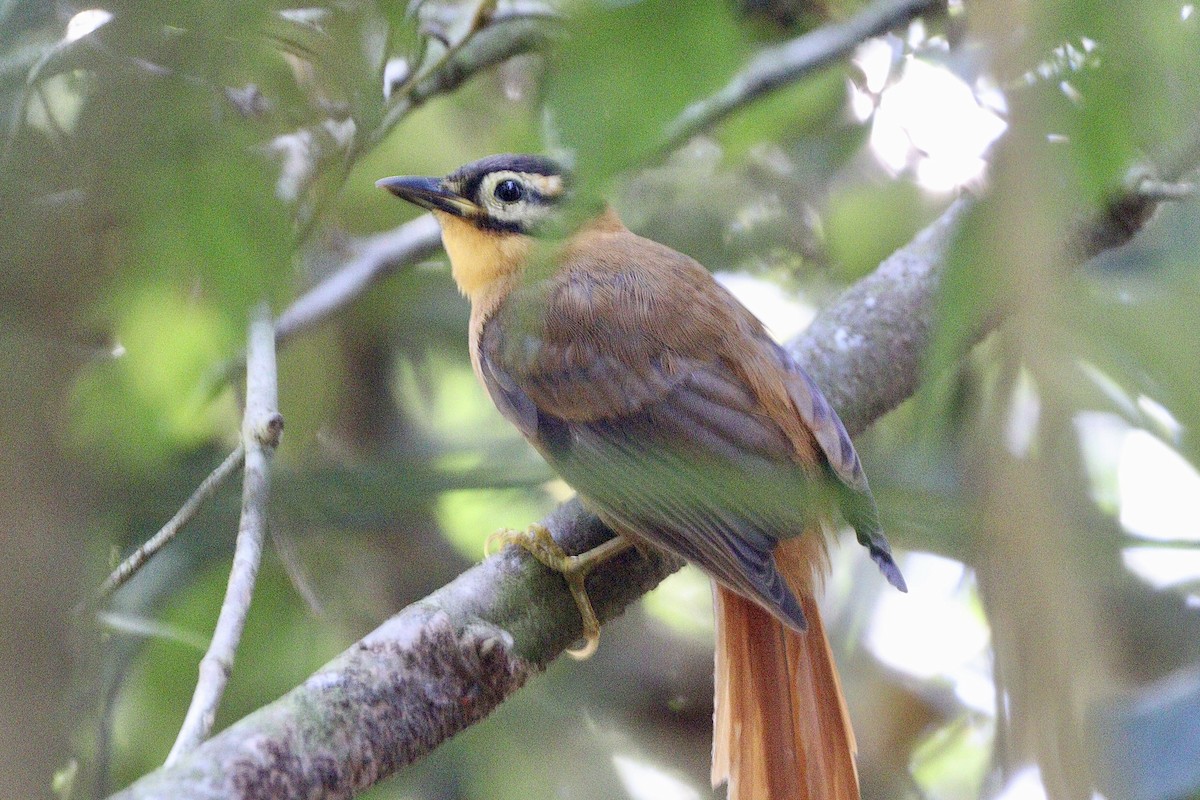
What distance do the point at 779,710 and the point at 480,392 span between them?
1.97 m

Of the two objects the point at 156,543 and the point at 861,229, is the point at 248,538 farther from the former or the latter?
the point at 861,229

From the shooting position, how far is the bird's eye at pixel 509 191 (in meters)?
2.76

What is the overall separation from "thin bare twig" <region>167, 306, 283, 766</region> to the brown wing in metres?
0.47

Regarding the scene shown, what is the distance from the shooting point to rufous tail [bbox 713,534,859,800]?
2059 millimetres

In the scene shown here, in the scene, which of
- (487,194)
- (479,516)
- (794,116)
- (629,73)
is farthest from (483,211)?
(629,73)

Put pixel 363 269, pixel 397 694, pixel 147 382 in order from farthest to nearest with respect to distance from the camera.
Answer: pixel 363 269
pixel 147 382
pixel 397 694

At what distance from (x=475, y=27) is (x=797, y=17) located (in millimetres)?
987

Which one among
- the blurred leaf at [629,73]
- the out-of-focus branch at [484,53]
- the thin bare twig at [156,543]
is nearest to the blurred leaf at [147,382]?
the thin bare twig at [156,543]

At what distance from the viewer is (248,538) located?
156 centimetres

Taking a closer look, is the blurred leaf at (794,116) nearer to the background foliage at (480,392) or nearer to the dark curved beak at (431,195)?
the background foliage at (480,392)

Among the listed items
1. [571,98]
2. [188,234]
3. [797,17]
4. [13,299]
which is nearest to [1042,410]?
[571,98]

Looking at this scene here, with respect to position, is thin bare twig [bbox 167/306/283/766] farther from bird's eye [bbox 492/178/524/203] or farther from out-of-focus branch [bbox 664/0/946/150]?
bird's eye [bbox 492/178/524/203]

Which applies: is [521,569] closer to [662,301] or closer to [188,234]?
[662,301]

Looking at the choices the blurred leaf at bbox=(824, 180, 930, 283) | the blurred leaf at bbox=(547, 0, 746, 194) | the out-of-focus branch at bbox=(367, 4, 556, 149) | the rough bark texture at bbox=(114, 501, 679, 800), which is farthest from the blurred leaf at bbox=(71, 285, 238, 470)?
the blurred leaf at bbox=(824, 180, 930, 283)
